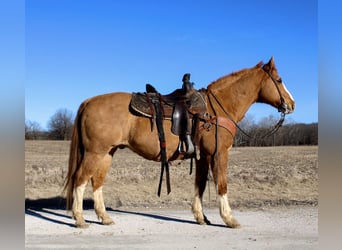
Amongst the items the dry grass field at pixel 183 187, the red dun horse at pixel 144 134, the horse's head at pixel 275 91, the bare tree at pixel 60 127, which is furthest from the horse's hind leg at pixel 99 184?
the bare tree at pixel 60 127

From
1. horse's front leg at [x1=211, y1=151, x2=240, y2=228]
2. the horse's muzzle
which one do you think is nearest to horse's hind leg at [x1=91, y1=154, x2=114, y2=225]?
horse's front leg at [x1=211, y1=151, x2=240, y2=228]

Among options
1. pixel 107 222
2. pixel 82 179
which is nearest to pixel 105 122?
pixel 82 179

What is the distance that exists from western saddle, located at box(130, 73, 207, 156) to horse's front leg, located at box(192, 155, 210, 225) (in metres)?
0.63

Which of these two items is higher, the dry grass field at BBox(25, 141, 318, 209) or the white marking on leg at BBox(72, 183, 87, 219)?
the white marking on leg at BBox(72, 183, 87, 219)

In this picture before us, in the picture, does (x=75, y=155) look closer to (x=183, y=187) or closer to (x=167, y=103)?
(x=167, y=103)

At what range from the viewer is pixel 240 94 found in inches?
253

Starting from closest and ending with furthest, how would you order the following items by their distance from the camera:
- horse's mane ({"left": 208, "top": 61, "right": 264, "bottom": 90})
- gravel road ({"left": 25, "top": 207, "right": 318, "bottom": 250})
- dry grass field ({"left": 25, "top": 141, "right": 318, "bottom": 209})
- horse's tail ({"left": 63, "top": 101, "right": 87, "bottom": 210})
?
gravel road ({"left": 25, "top": 207, "right": 318, "bottom": 250}) < horse's tail ({"left": 63, "top": 101, "right": 87, "bottom": 210}) < horse's mane ({"left": 208, "top": 61, "right": 264, "bottom": 90}) < dry grass field ({"left": 25, "top": 141, "right": 318, "bottom": 209})

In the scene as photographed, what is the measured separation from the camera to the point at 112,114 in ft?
19.3

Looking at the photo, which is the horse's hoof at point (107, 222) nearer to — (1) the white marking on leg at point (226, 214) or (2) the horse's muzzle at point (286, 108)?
(1) the white marking on leg at point (226, 214)

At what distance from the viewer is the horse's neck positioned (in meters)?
6.41

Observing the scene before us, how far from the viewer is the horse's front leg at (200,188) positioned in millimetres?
6309

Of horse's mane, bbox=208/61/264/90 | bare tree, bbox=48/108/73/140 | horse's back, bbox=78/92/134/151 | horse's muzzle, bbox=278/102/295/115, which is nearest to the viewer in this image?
horse's back, bbox=78/92/134/151

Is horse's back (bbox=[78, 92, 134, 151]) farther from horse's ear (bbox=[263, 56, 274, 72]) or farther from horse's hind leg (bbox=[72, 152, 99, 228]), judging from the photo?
horse's ear (bbox=[263, 56, 274, 72])

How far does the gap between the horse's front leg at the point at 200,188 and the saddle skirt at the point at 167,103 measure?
0.91m
